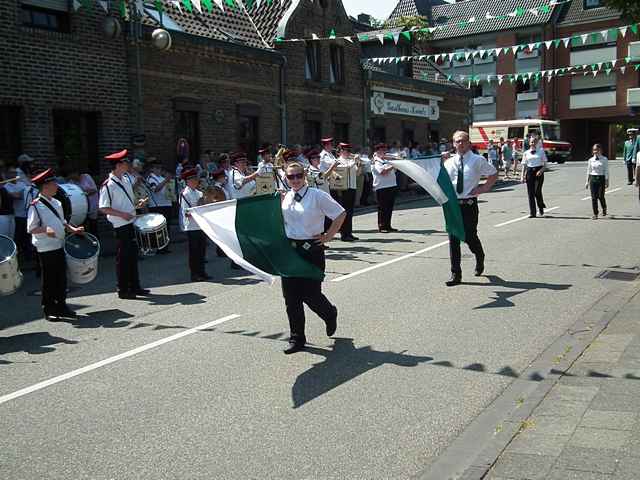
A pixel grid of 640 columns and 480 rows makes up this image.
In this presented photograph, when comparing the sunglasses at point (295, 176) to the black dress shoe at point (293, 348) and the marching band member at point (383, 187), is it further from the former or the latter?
the marching band member at point (383, 187)

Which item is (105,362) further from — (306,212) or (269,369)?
(306,212)

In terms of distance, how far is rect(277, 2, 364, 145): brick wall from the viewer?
25.4 m

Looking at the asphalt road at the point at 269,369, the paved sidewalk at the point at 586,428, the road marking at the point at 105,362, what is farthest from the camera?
the road marking at the point at 105,362

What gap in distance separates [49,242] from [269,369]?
3763mm

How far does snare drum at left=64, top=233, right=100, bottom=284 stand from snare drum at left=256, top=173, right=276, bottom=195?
5148 mm

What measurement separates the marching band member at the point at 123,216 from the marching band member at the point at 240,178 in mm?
3620

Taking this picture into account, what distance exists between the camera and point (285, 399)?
228 inches

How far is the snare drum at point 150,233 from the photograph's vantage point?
10.8 meters

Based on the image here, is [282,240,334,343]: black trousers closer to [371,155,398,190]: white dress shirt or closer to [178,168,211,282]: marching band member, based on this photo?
[178,168,211,282]: marching band member

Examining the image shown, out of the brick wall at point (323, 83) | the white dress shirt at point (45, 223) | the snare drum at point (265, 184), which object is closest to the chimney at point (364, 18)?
the brick wall at point (323, 83)

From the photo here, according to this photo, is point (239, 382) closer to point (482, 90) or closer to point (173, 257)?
point (173, 257)

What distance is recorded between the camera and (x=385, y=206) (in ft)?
53.0

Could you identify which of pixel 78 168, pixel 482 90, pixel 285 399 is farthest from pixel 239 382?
pixel 482 90

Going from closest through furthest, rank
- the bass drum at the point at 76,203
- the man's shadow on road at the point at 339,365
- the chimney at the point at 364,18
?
the man's shadow on road at the point at 339,365, the bass drum at the point at 76,203, the chimney at the point at 364,18
